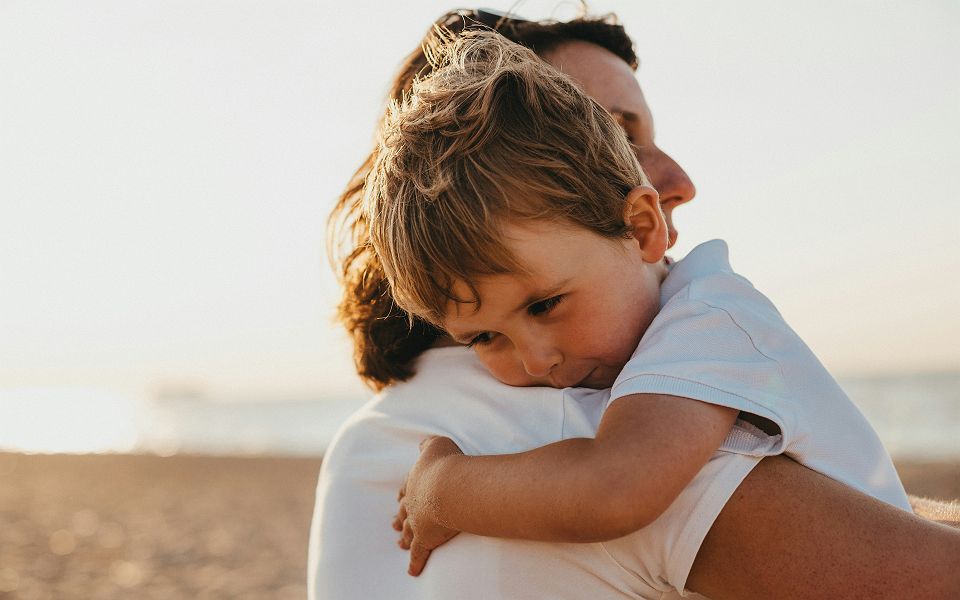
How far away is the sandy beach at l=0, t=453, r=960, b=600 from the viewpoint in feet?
25.0

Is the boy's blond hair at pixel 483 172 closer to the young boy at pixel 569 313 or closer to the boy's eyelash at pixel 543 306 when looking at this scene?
the young boy at pixel 569 313

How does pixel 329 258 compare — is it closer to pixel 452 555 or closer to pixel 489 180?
pixel 489 180

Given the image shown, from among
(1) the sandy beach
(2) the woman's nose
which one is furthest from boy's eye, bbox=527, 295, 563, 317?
(1) the sandy beach

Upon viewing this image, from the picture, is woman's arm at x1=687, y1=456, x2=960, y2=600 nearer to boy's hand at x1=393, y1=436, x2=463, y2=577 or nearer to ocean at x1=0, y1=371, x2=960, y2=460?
boy's hand at x1=393, y1=436, x2=463, y2=577

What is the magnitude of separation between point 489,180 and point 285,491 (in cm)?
1331

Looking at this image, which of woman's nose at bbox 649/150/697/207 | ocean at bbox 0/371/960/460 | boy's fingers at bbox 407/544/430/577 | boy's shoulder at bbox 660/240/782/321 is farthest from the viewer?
ocean at bbox 0/371/960/460

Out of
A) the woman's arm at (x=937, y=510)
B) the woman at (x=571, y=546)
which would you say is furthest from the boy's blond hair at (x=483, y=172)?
the woman's arm at (x=937, y=510)

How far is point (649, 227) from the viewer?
6.12 ft

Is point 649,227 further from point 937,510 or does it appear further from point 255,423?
point 255,423

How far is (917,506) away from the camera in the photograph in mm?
2057

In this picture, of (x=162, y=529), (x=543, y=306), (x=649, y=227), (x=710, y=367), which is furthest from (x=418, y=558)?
(x=162, y=529)

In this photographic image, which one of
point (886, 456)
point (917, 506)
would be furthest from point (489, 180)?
point (917, 506)

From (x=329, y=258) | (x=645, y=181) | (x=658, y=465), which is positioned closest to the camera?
(x=658, y=465)

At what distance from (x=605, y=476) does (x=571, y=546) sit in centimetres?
20
